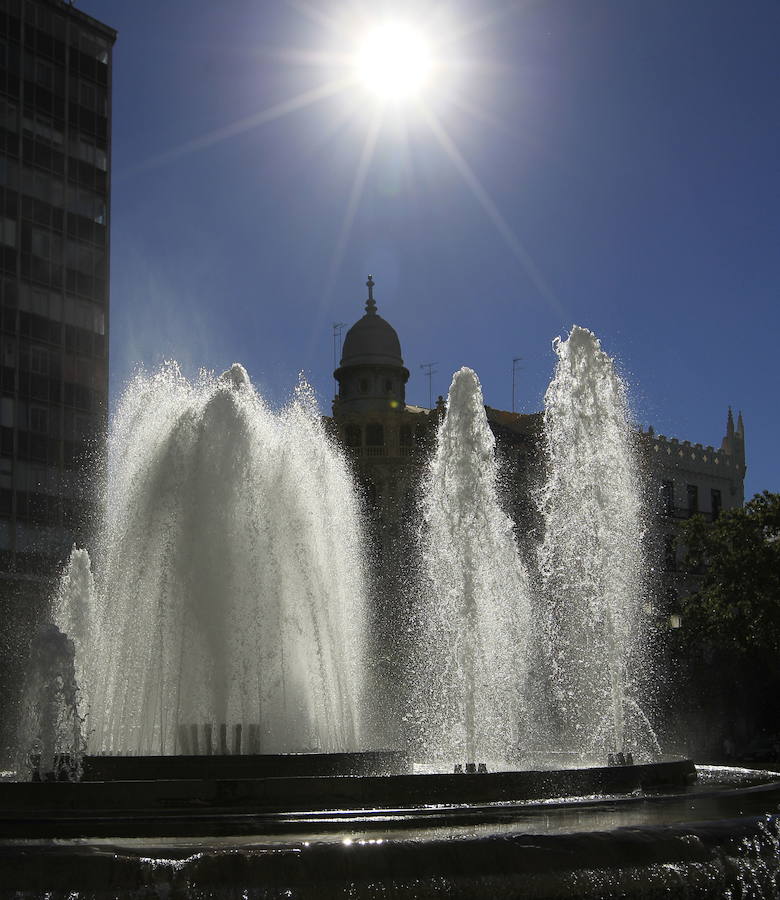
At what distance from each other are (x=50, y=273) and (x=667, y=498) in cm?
3105

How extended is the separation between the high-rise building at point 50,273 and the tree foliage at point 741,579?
2482cm

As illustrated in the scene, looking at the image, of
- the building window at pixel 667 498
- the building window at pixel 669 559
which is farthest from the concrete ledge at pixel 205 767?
the building window at pixel 667 498

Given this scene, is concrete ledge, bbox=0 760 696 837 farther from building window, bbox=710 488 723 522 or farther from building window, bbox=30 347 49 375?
building window, bbox=710 488 723 522

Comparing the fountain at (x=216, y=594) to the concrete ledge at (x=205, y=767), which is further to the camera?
the fountain at (x=216, y=594)

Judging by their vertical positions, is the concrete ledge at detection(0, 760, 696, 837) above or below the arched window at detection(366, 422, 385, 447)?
below

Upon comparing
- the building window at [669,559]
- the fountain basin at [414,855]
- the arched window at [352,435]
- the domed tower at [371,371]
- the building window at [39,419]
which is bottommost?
the fountain basin at [414,855]

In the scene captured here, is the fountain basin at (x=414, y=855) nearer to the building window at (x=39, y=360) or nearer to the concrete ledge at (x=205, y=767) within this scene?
the concrete ledge at (x=205, y=767)

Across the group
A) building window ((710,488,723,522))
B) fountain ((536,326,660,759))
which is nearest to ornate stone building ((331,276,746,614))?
building window ((710,488,723,522))

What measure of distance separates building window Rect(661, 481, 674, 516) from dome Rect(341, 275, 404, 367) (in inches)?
715

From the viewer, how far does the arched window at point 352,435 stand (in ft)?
204

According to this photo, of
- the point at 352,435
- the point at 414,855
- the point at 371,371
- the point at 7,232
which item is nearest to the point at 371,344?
the point at 371,371

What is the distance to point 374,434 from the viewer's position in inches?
2452

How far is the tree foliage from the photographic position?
122 feet

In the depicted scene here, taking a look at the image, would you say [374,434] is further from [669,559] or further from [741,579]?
[741,579]
